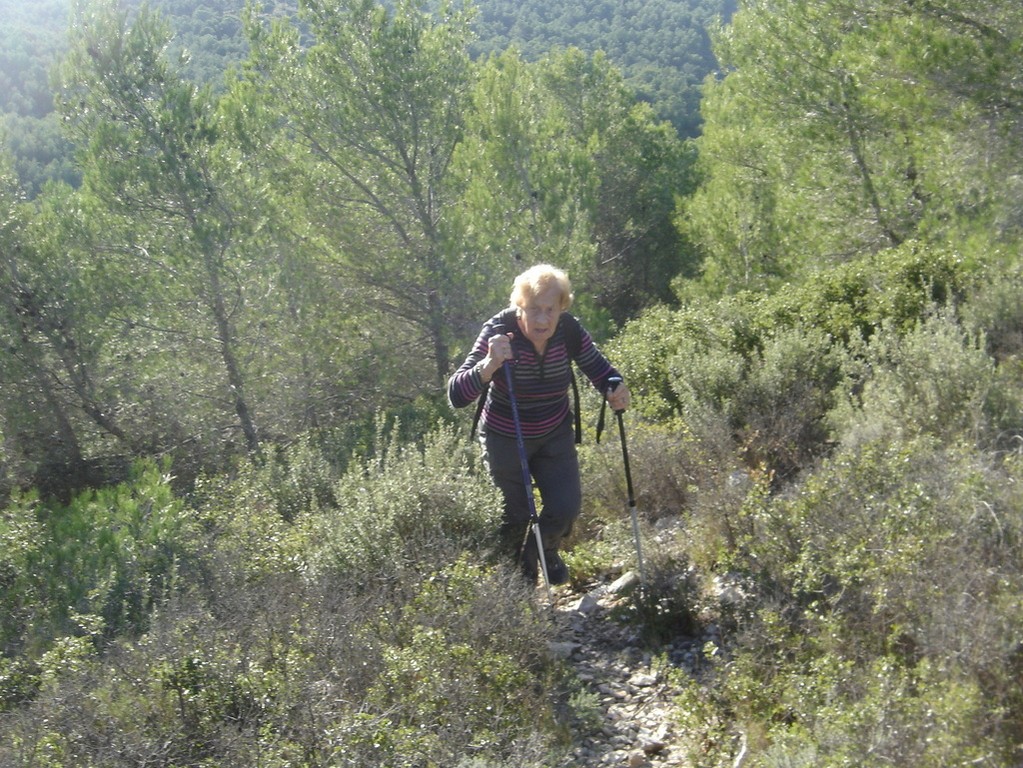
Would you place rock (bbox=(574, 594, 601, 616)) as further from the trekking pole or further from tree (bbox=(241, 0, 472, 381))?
tree (bbox=(241, 0, 472, 381))

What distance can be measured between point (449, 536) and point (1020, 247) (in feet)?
19.3

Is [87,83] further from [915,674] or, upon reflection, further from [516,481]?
[915,674]

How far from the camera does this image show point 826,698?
285cm

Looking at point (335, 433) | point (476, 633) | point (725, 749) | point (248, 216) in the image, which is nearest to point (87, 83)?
point (248, 216)

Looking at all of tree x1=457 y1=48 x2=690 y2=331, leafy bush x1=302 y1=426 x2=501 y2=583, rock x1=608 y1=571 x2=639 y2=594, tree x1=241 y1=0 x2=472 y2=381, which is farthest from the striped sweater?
tree x1=457 y1=48 x2=690 y2=331

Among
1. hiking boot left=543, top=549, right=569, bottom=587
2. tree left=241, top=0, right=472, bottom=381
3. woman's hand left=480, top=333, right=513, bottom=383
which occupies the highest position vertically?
tree left=241, top=0, right=472, bottom=381

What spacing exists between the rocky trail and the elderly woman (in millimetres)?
284

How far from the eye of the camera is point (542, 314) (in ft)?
14.0

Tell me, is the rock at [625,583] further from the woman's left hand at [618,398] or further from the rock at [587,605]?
the woman's left hand at [618,398]

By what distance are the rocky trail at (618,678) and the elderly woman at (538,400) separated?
0.28 metres

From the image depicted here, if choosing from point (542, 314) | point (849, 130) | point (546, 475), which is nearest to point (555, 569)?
point (546, 475)

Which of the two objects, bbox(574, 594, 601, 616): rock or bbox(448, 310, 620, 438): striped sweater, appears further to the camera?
bbox(574, 594, 601, 616): rock

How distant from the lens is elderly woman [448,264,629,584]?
4289 mm

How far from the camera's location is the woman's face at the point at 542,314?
425cm
